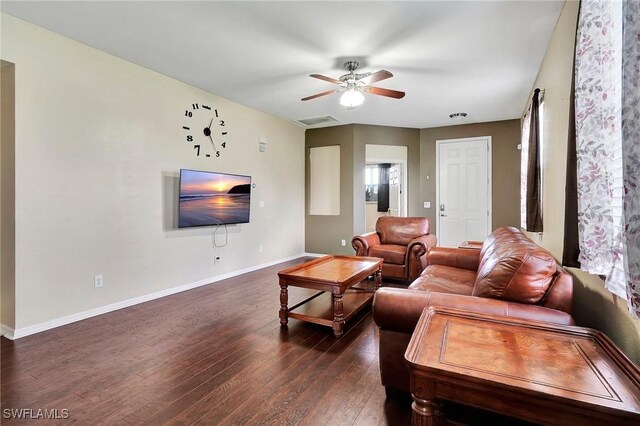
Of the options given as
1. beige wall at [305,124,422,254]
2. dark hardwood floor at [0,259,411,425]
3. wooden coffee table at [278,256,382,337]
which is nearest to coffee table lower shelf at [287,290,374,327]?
wooden coffee table at [278,256,382,337]

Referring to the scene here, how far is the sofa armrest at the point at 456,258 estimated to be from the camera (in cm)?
325

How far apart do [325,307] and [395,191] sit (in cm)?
485

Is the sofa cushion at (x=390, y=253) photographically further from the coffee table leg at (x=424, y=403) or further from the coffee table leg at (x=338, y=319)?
the coffee table leg at (x=424, y=403)

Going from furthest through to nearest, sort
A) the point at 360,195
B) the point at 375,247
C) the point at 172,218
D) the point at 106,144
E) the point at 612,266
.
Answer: the point at 360,195
the point at 375,247
the point at 172,218
the point at 106,144
the point at 612,266

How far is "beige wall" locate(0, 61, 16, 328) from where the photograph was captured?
262 centimetres

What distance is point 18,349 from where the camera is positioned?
241cm

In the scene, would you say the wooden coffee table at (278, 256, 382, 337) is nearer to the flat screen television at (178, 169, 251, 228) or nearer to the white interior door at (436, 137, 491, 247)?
the flat screen television at (178, 169, 251, 228)

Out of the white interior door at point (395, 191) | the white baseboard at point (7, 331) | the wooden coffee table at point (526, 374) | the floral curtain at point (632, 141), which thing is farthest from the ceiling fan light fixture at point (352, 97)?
the white baseboard at point (7, 331)

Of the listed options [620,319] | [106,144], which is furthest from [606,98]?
[106,144]

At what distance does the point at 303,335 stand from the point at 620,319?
210 centimetres

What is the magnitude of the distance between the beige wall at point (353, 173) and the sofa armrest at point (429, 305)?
14.5 ft

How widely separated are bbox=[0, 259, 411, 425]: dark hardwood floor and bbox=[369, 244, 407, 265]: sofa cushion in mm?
1243

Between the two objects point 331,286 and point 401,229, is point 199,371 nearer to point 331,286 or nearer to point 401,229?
Answer: point 331,286

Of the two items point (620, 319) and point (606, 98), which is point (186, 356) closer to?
point (620, 319)
